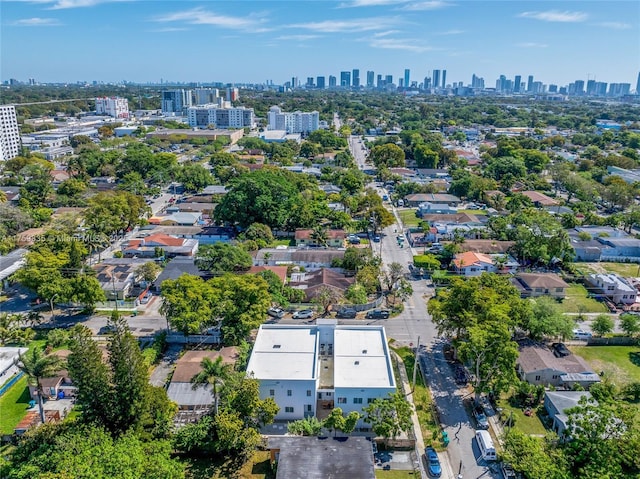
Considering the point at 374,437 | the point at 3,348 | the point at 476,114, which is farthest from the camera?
the point at 476,114

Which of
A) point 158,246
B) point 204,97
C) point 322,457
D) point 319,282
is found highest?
point 204,97

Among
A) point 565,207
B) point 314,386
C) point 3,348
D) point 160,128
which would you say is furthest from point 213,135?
point 314,386

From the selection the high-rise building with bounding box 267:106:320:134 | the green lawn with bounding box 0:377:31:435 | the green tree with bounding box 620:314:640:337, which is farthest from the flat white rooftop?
the high-rise building with bounding box 267:106:320:134

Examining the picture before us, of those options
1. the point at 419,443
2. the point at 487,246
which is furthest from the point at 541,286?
the point at 419,443

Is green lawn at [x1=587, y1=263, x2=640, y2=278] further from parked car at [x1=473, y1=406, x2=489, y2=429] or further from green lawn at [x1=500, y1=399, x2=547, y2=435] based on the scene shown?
parked car at [x1=473, y1=406, x2=489, y2=429]

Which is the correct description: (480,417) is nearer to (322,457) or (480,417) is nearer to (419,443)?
(419,443)

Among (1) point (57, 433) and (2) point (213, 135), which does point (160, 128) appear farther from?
(1) point (57, 433)
